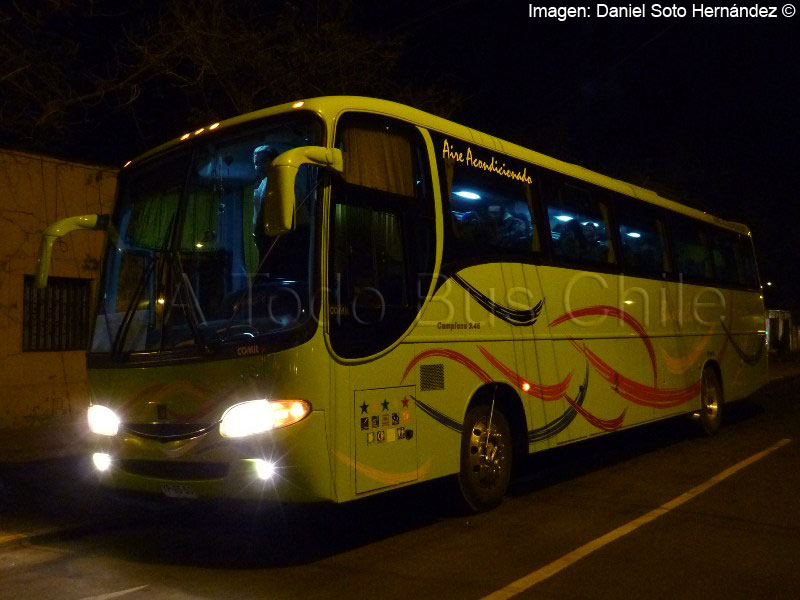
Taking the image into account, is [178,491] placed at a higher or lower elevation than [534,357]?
lower

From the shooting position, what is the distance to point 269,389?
18.6 ft

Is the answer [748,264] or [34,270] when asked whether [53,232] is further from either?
[748,264]

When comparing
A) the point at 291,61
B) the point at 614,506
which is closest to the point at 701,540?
the point at 614,506

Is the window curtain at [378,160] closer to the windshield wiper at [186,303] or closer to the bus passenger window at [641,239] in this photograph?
the windshield wiper at [186,303]

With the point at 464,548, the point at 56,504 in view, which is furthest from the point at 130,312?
the point at 464,548

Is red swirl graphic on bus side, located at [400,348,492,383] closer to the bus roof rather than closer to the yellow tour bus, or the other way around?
the yellow tour bus

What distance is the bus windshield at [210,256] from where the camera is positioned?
5.88m

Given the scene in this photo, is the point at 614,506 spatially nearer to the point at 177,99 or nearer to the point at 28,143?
the point at 28,143

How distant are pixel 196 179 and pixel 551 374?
417 centimetres

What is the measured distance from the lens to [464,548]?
6453mm

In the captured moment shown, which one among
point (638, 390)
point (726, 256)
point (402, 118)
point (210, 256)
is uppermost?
point (402, 118)

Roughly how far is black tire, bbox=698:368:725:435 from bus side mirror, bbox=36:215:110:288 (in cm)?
952

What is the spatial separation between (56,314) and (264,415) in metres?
9.14

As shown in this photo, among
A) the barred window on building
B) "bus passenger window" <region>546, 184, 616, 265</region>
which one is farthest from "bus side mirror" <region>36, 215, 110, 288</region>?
the barred window on building
